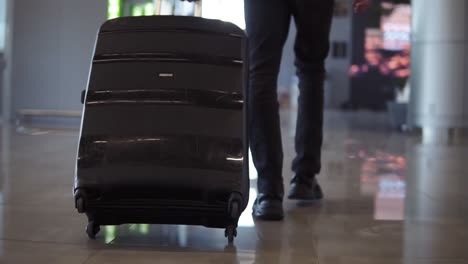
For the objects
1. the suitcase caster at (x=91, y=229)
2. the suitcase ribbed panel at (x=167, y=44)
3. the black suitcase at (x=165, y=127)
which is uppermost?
the suitcase ribbed panel at (x=167, y=44)

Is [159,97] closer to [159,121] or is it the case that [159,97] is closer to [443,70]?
[159,121]

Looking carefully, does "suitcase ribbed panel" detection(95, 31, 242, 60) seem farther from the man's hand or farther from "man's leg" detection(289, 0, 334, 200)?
the man's hand

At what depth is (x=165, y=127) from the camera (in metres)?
1.94

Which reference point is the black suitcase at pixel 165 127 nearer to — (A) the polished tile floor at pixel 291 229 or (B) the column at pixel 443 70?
(A) the polished tile floor at pixel 291 229

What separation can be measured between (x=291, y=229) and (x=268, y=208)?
180 mm

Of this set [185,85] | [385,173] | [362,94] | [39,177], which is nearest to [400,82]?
[385,173]

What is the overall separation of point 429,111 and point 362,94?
475 inches

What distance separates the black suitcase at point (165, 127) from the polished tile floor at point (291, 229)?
0.10 metres

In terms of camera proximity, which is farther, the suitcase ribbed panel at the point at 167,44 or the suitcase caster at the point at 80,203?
the suitcase ribbed panel at the point at 167,44

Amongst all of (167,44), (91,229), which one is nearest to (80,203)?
(91,229)

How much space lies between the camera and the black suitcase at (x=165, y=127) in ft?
6.19

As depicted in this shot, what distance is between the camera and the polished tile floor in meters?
1.82

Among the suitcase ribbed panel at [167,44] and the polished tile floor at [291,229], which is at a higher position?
the suitcase ribbed panel at [167,44]

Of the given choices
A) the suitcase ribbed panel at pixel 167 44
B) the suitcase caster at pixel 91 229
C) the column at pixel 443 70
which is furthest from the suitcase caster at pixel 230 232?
the column at pixel 443 70
